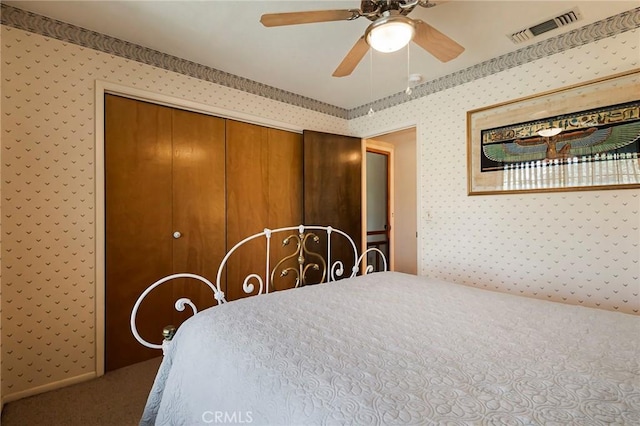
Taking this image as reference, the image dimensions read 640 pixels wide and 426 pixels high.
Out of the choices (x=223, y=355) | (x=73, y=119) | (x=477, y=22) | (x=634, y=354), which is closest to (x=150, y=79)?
(x=73, y=119)

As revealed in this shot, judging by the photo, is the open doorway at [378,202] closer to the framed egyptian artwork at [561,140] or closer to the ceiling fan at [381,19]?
the framed egyptian artwork at [561,140]

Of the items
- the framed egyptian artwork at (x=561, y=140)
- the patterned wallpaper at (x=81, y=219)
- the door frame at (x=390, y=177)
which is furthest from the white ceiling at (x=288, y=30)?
the door frame at (x=390, y=177)

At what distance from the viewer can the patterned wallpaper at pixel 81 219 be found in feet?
6.01

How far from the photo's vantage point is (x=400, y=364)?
869 mm

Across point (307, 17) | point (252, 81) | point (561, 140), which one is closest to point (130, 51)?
point (252, 81)

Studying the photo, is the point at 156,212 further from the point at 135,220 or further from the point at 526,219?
the point at 526,219

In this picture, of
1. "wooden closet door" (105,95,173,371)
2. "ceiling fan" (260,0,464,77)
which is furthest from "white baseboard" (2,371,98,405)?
"ceiling fan" (260,0,464,77)

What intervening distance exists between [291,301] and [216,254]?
4.82 feet

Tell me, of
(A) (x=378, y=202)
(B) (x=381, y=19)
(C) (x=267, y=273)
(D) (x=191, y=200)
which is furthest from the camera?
(A) (x=378, y=202)

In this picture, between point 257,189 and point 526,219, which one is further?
point 257,189

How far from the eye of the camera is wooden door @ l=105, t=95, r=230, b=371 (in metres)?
2.18

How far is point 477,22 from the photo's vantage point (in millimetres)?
1966

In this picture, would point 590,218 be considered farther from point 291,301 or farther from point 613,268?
point 291,301

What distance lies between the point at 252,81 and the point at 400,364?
280 cm
